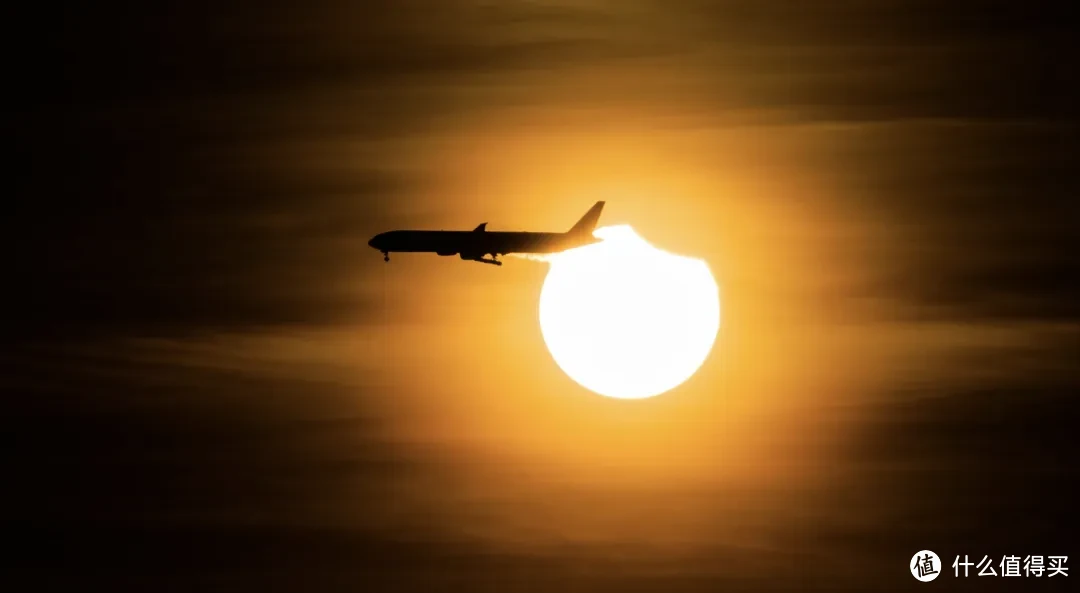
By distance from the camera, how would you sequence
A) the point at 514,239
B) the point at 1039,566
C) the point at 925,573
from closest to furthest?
1. the point at 925,573
2. the point at 1039,566
3. the point at 514,239

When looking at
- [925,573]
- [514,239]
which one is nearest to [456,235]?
[514,239]

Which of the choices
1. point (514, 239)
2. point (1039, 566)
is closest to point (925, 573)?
point (1039, 566)

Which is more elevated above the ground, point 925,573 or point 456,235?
point 456,235

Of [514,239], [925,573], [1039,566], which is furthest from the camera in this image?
[514,239]

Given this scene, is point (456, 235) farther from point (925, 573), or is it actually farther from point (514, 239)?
point (925, 573)

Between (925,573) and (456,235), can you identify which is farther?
(456,235)

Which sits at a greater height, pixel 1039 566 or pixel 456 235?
pixel 456 235

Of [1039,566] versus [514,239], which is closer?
[1039,566]

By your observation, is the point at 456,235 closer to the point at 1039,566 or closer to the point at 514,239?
the point at 514,239
